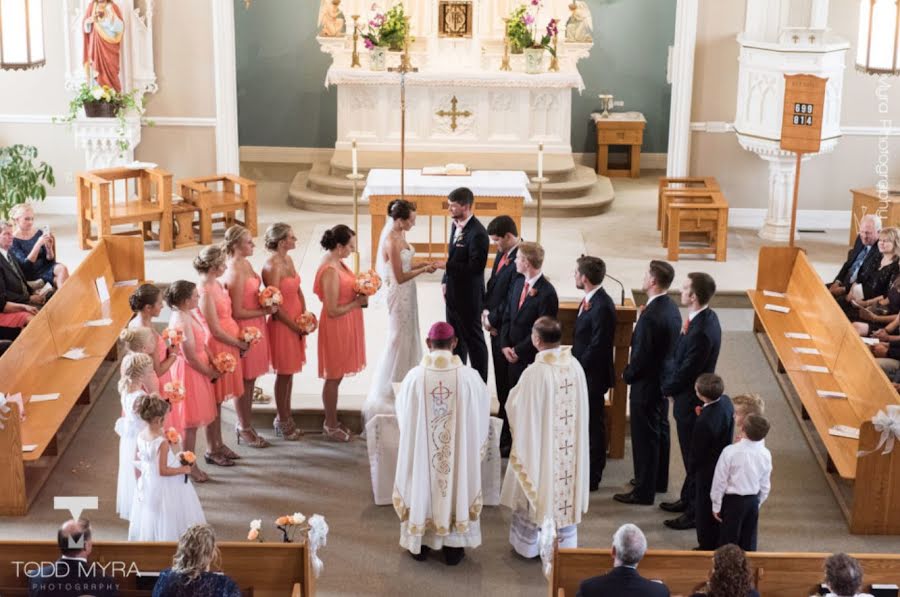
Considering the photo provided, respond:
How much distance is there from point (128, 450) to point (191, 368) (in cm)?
89

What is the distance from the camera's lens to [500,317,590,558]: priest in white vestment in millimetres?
6777

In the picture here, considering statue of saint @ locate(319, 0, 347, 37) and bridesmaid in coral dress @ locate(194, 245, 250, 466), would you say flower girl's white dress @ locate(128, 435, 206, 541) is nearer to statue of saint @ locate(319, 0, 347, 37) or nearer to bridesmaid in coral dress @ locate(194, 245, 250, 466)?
bridesmaid in coral dress @ locate(194, 245, 250, 466)

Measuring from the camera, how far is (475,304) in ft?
29.2

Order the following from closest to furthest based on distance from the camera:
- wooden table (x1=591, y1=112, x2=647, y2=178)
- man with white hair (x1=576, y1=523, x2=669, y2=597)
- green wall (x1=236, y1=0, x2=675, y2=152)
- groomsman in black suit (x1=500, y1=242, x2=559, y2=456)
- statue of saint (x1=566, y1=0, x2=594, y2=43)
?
man with white hair (x1=576, y1=523, x2=669, y2=597) → groomsman in black suit (x1=500, y1=242, x2=559, y2=456) → statue of saint (x1=566, y1=0, x2=594, y2=43) → wooden table (x1=591, y1=112, x2=647, y2=178) → green wall (x1=236, y1=0, x2=675, y2=152)

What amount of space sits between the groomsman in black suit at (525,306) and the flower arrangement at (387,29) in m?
7.04

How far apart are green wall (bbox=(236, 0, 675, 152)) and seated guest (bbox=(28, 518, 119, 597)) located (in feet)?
40.5

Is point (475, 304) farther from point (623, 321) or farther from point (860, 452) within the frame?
point (860, 452)

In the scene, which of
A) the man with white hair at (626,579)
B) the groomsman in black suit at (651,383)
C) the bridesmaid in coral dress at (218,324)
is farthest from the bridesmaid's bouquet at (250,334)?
the man with white hair at (626,579)

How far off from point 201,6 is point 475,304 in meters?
6.47

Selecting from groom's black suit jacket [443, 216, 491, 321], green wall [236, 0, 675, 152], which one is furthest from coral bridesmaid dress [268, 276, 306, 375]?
green wall [236, 0, 675, 152]

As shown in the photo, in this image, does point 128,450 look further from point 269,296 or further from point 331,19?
point 331,19

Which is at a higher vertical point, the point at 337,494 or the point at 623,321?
the point at 623,321

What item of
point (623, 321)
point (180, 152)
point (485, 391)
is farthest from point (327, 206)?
point (485, 391)

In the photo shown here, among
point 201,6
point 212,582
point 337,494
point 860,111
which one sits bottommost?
point 337,494
